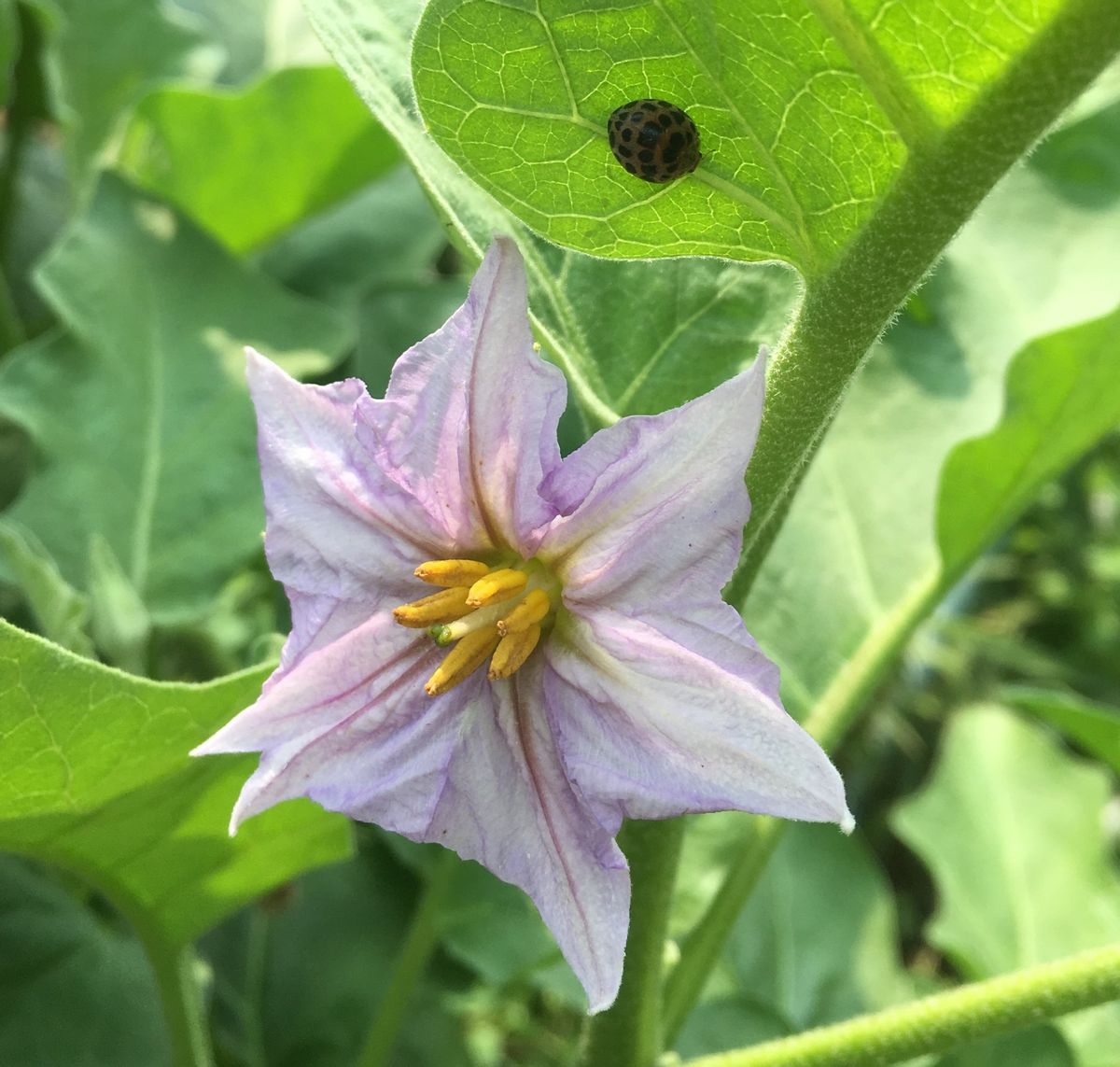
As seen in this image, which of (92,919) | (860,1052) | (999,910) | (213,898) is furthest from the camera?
(999,910)

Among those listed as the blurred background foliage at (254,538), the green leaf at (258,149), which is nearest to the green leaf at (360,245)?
the blurred background foliage at (254,538)

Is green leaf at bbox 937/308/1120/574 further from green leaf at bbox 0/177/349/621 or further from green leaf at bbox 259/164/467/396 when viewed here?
green leaf at bbox 259/164/467/396

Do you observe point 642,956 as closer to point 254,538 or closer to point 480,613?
point 480,613

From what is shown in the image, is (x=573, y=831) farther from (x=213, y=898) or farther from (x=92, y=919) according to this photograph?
(x=92, y=919)

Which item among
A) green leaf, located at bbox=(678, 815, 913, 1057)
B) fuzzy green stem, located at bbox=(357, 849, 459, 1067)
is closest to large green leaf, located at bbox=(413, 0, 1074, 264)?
fuzzy green stem, located at bbox=(357, 849, 459, 1067)

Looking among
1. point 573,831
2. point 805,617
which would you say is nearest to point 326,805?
point 573,831

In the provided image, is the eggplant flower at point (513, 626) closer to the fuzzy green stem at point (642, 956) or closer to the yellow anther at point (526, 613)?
the yellow anther at point (526, 613)

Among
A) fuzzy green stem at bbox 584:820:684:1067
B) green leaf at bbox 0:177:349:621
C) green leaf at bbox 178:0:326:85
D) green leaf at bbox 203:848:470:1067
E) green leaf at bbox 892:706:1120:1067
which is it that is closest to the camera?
fuzzy green stem at bbox 584:820:684:1067
